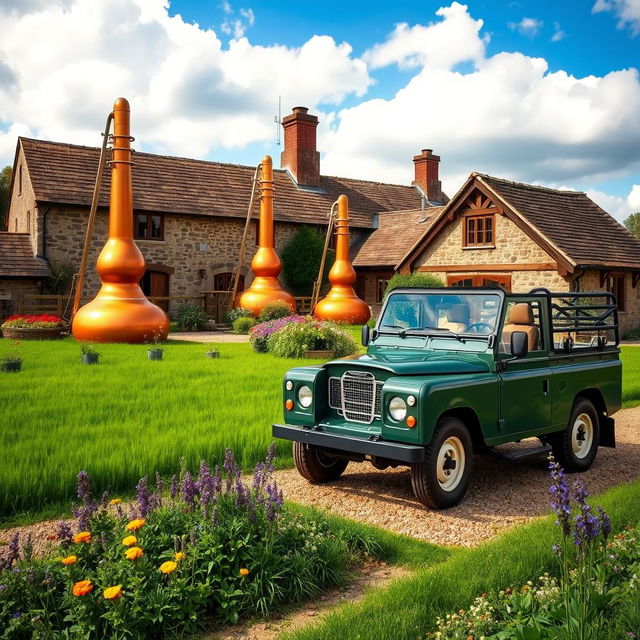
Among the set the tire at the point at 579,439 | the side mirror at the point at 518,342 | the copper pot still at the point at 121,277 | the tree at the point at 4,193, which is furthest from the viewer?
the tree at the point at 4,193

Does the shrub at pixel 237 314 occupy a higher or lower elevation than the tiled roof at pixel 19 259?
lower

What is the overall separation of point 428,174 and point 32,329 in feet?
94.2

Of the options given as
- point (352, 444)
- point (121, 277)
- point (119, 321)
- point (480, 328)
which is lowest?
point (352, 444)

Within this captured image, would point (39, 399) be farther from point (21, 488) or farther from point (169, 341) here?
point (169, 341)

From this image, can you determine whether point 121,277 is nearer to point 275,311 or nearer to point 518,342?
point 275,311

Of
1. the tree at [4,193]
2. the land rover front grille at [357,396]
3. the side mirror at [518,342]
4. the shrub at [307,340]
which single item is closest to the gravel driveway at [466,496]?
the land rover front grille at [357,396]

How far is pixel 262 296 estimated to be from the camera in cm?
2612

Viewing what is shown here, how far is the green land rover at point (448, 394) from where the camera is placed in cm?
545

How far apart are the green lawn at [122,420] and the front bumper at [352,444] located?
3.52 ft

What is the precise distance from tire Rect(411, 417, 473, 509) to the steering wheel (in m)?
1.05

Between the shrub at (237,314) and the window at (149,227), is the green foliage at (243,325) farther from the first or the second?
the window at (149,227)

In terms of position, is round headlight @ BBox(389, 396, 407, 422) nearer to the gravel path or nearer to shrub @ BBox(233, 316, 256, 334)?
the gravel path

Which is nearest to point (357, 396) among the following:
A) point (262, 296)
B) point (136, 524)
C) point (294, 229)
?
point (136, 524)

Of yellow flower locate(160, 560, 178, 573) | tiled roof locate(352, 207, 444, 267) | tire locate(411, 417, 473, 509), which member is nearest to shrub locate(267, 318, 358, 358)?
tire locate(411, 417, 473, 509)
